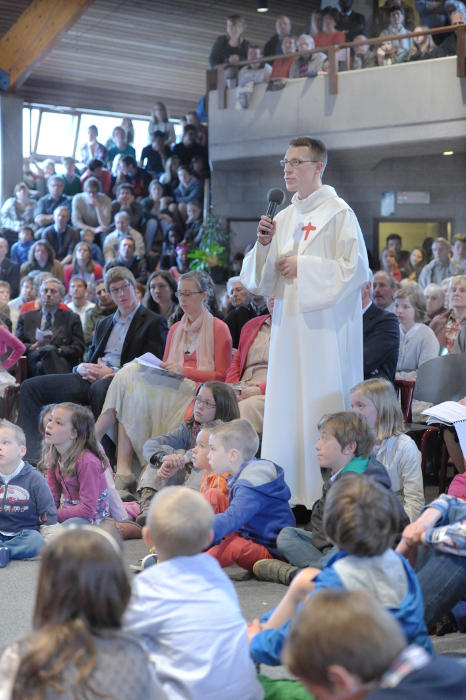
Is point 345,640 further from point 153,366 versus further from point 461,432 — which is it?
point 153,366

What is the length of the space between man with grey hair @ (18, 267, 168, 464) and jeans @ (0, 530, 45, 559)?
151 cm

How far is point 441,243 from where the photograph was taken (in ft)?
26.2

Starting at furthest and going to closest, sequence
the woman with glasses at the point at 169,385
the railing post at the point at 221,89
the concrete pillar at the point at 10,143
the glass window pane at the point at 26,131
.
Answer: the glass window pane at the point at 26,131 → the concrete pillar at the point at 10,143 → the railing post at the point at 221,89 → the woman with glasses at the point at 169,385

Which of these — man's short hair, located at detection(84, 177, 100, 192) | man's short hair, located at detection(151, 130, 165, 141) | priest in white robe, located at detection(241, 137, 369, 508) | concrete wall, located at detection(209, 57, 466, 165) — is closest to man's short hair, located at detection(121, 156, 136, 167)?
man's short hair, located at detection(151, 130, 165, 141)

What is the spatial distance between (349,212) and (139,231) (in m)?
6.60

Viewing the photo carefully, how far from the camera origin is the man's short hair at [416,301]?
509 centimetres

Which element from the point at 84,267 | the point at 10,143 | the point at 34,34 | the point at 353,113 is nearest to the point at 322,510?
the point at 84,267

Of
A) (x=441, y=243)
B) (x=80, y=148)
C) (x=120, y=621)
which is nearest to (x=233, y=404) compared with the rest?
(x=120, y=621)

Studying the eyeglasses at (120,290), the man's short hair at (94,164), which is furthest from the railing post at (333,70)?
the eyeglasses at (120,290)

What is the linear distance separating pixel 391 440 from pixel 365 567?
1542 mm

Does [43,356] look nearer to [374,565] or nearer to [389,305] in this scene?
[389,305]

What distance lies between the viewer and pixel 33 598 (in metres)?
2.99

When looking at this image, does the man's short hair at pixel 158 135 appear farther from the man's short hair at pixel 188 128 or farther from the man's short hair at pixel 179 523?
the man's short hair at pixel 179 523

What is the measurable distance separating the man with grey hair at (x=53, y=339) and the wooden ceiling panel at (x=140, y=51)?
607cm
